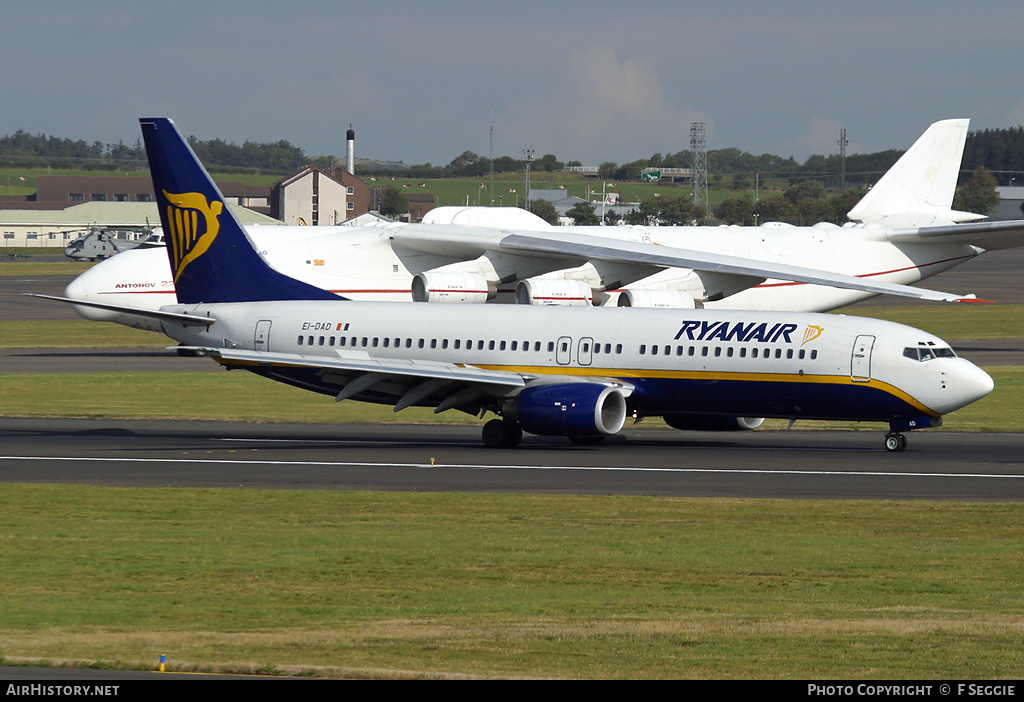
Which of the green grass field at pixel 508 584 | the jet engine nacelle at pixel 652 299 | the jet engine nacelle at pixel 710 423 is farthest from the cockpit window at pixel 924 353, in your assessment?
the jet engine nacelle at pixel 652 299

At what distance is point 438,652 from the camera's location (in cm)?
1290

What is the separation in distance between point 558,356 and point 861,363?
6.53 m

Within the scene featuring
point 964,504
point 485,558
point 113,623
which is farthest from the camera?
point 964,504

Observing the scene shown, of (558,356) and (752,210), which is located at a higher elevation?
(752,210)

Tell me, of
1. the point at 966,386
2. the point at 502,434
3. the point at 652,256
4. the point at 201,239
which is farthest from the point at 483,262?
the point at 966,386

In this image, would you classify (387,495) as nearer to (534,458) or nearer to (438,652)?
(534,458)

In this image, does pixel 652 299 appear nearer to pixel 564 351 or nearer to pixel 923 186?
pixel 564 351

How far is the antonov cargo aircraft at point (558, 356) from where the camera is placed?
29.1 meters

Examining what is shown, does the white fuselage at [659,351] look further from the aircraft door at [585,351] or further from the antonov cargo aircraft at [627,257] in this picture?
the antonov cargo aircraft at [627,257]

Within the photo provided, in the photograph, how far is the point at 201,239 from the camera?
114 feet

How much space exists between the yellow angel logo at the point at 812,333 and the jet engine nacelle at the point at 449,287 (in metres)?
17.5

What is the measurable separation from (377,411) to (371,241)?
16.5 m

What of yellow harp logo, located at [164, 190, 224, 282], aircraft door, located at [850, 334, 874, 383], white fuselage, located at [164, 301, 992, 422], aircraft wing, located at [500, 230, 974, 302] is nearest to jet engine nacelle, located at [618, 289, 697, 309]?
aircraft wing, located at [500, 230, 974, 302]

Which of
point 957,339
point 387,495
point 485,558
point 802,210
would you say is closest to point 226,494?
point 387,495
